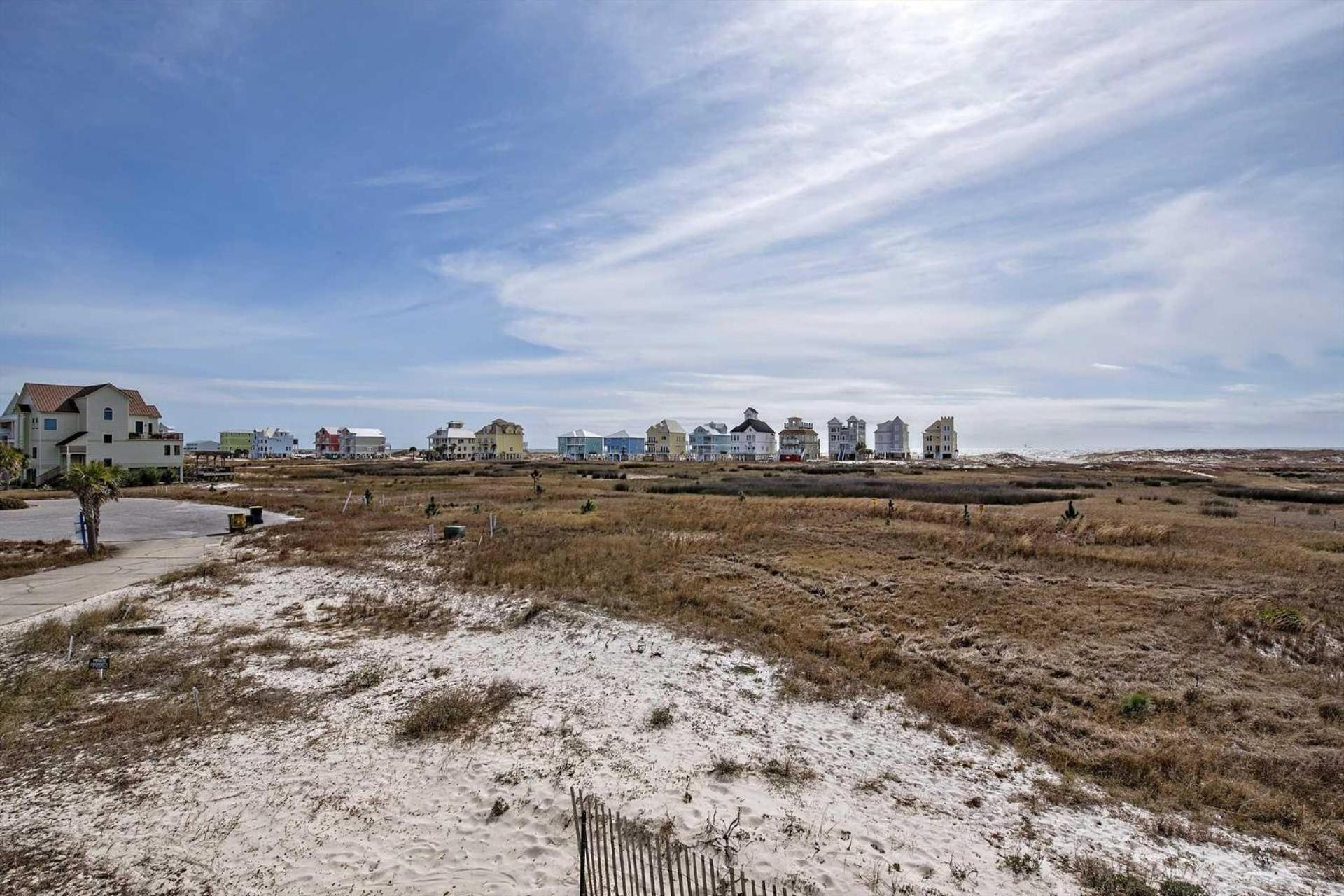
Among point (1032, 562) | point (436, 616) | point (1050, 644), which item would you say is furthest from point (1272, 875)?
point (436, 616)

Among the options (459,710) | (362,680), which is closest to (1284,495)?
(459,710)

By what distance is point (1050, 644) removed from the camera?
14820mm

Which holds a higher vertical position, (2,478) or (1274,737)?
(2,478)

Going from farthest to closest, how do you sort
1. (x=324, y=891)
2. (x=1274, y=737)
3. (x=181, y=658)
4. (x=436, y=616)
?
(x=436, y=616) → (x=181, y=658) → (x=1274, y=737) → (x=324, y=891)

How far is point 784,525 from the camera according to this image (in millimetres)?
30344

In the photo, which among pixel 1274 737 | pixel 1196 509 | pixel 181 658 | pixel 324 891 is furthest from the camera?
pixel 1196 509

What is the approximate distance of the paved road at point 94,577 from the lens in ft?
56.8

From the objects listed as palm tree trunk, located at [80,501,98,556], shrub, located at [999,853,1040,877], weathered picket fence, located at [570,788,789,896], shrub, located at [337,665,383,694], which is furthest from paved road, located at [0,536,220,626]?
shrub, located at [999,853,1040,877]

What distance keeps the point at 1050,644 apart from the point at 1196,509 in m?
29.4

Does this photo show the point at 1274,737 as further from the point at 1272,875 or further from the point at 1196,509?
the point at 1196,509

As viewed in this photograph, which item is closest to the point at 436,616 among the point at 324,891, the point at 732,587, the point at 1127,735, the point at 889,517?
the point at 732,587

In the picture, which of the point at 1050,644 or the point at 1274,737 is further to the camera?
the point at 1050,644

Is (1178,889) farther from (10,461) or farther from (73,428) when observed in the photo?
(73,428)

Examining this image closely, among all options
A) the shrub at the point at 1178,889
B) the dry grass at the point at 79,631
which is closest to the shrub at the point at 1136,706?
the shrub at the point at 1178,889
